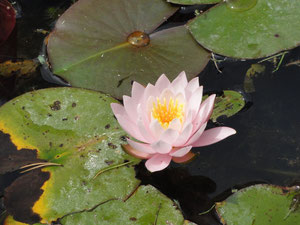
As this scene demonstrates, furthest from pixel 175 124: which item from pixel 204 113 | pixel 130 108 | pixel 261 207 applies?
pixel 261 207

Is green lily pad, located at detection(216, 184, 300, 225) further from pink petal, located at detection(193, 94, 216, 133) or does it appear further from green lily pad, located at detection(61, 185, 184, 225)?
pink petal, located at detection(193, 94, 216, 133)

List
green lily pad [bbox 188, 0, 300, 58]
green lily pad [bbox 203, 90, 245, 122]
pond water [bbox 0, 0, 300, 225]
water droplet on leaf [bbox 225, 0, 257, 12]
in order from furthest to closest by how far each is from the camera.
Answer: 1. water droplet on leaf [bbox 225, 0, 257, 12]
2. green lily pad [bbox 188, 0, 300, 58]
3. green lily pad [bbox 203, 90, 245, 122]
4. pond water [bbox 0, 0, 300, 225]

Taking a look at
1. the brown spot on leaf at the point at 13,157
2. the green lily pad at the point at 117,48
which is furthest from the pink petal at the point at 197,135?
the brown spot on leaf at the point at 13,157

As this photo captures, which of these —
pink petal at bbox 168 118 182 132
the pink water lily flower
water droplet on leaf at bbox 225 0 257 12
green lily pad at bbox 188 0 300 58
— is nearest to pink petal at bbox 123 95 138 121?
the pink water lily flower

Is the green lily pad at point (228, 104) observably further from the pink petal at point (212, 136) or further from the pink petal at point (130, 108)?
the pink petal at point (130, 108)

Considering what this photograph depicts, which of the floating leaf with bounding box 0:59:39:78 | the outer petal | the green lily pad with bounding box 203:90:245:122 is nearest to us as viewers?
the outer petal

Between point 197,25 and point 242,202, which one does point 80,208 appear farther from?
point 197,25

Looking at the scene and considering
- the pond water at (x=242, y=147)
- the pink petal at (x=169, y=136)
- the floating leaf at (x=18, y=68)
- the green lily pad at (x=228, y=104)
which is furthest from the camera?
the floating leaf at (x=18, y=68)
